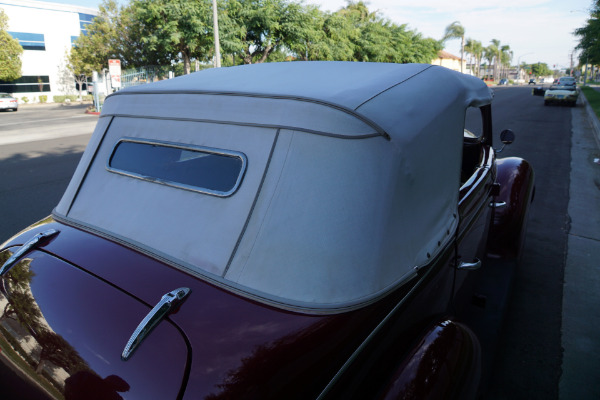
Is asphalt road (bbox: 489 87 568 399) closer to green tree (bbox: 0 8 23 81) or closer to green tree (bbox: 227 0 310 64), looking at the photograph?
green tree (bbox: 227 0 310 64)


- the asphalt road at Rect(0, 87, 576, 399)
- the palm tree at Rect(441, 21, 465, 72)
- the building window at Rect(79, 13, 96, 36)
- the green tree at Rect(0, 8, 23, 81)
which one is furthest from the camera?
the palm tree at Rect(441, 21, 465, 72)

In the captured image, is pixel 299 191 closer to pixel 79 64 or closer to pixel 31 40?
pixel 79 64

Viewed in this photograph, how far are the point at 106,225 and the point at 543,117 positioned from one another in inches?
770

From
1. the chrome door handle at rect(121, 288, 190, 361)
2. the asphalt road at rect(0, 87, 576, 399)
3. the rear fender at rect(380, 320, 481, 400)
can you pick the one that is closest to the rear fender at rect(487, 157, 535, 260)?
the asphalt road at rect(0, 87, 576, 399)

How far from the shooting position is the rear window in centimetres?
155

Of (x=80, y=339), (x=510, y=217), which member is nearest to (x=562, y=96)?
(x=510, y=217)

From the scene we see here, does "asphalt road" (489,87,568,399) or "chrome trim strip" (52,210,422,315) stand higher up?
"chrome trim strip" (52,210,422,315)

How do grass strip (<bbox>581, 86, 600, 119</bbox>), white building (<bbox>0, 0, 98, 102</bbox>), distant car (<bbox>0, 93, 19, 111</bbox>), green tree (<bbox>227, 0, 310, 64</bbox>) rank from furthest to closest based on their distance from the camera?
1. white building (<bbox>0, 0, 98, 102</bbox>)
2. distant car (<bbox>0, 93, 19, 111</bbox>)
3. green tree (<bbox>227, 0, 310, 64</bbox>)
4. grass strip (<bbox>581, 86, 600, 119</bbox>)

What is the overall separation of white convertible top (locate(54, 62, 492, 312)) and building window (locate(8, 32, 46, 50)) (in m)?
48.2

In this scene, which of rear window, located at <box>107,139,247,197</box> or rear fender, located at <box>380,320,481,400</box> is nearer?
rear fender, located at <box>380,320,481,400</box>

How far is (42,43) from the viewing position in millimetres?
41219

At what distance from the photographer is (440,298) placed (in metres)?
1.93

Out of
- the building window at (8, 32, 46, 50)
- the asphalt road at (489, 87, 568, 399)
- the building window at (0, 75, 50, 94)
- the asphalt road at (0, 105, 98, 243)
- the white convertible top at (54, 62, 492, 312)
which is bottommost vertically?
the asphalt road at (489, 87, 568, 399)

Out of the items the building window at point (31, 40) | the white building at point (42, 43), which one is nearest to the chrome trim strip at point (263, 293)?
the white building at point (42, 43)
